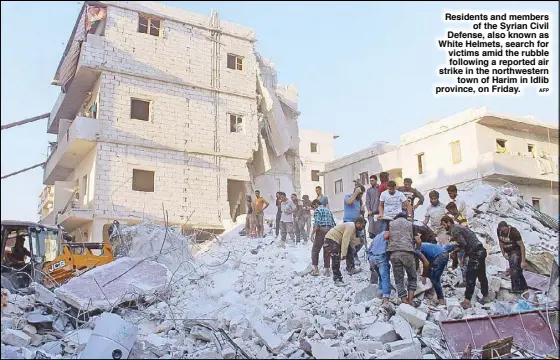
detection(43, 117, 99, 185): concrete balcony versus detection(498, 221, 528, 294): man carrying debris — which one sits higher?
detection(43, 117, 99, 185): concrete balcony

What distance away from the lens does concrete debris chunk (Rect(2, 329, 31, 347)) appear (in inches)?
269

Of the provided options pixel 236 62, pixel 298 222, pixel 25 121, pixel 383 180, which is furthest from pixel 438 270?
pixel 25 121

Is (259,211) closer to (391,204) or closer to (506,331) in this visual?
(391,204)

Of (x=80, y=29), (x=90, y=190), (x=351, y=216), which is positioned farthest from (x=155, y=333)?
(x=80, y=29)

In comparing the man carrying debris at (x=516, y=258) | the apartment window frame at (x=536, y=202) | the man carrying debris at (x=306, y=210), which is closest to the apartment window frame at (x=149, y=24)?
the man carrying debris at (x=306, y=210)

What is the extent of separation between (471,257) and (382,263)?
137cm

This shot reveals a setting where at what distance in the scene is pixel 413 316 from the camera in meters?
7.26

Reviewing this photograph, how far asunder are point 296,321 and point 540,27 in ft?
19.8

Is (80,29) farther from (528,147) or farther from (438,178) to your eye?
(528,147)

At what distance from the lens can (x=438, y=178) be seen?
24.9 meters

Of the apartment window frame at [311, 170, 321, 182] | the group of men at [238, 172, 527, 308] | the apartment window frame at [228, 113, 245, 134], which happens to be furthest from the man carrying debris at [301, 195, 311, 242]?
the apartment window frame at [311, 170, 321, 182]

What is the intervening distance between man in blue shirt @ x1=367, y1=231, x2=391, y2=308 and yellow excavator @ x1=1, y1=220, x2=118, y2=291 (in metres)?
5.76

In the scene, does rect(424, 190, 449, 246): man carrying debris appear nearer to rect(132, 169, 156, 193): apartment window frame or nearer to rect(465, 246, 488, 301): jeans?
rect(465, 246, 488, 301): jeans

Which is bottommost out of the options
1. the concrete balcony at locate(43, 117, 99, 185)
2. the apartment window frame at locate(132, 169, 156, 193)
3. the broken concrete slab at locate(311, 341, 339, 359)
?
the broken concrete slab at locate(311, 341, 339, 359)
